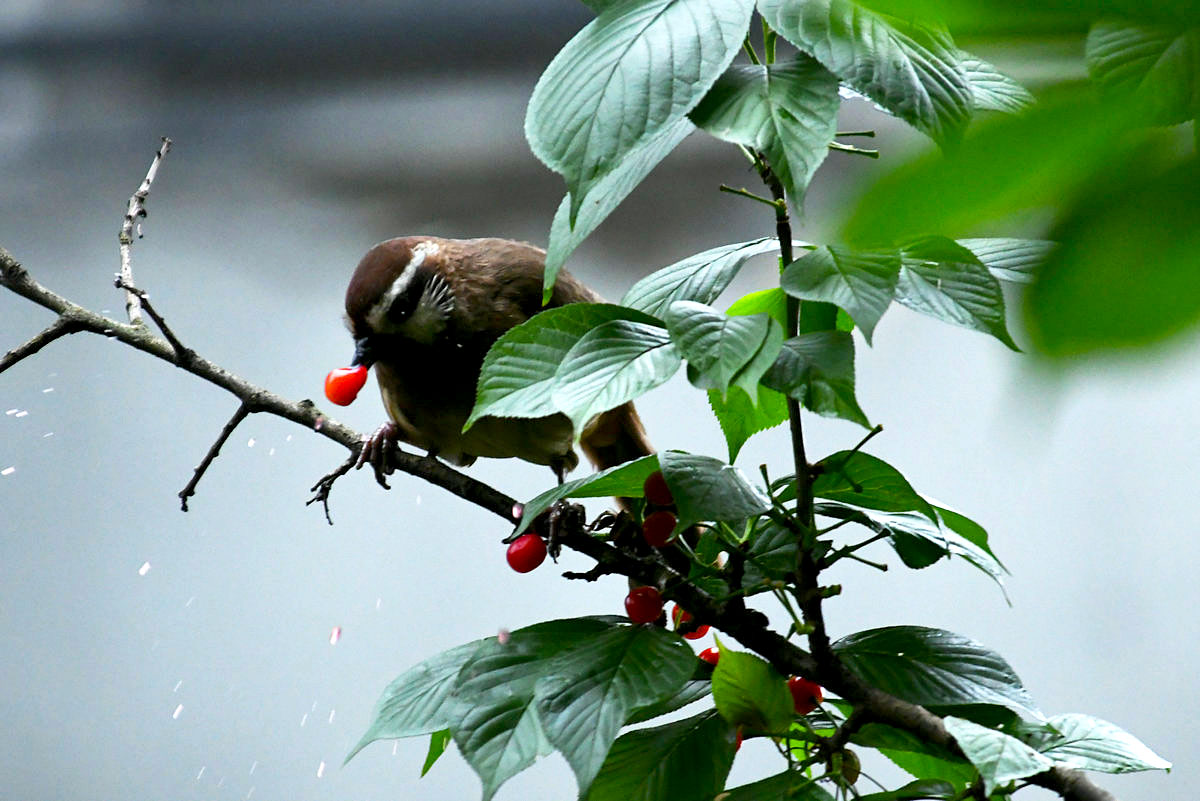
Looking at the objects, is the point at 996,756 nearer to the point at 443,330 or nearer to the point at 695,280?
the point at 695,280

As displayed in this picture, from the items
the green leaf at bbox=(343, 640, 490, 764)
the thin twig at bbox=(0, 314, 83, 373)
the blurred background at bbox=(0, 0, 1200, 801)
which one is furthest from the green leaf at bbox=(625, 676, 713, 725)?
the blurred background at bbox=(0, 0, 1200, 801)

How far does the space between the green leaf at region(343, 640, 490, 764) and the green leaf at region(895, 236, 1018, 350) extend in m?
0.39

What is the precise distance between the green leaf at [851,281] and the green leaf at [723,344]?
30 millimetres

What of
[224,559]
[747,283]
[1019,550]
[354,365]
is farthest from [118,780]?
[1019,550]

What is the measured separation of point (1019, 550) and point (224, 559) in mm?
1865

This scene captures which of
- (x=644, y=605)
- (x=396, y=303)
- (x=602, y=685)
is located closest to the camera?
(x=602, y=685)

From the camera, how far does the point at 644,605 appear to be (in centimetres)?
87

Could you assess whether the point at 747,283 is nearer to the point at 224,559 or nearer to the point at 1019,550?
the point at 1019,550

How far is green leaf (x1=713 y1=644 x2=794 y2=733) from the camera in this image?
780 millimetres

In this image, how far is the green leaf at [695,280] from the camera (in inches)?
33.0

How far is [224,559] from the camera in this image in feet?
9.29

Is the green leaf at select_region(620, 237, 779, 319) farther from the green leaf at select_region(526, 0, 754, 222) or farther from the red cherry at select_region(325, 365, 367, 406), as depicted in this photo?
the red cherry at select_region(325, 365, 367, 406)

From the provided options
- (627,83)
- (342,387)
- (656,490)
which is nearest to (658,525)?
(656,490)

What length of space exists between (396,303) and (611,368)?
79 centimetres
